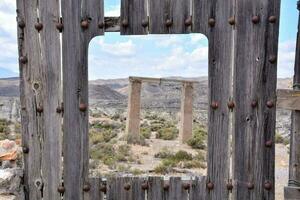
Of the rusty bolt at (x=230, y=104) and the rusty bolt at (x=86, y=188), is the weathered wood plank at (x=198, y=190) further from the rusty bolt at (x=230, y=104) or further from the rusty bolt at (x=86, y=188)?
the rusty bolt at (x=86, y=188)

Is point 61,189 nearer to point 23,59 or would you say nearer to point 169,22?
point 23,59

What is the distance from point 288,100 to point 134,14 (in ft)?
3.91

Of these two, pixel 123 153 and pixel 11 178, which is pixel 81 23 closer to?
pixel 11 178

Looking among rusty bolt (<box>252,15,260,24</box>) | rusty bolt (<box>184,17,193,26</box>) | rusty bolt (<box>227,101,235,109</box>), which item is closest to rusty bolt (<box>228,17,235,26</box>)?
rusty bolt (<box>252,15,260,24</box>)

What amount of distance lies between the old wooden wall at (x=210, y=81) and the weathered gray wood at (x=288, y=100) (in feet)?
1.21

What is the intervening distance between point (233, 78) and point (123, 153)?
10.9 meters

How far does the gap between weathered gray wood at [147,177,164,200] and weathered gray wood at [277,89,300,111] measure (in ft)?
3.19

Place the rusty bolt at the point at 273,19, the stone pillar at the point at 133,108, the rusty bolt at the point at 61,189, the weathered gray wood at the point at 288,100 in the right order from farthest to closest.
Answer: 1. the stone pillar at the point at 133,108
2. the weathered gray wood at the point at 288,100
3. the rusty bolt at the point at 61,189
4. the rusty bolt at the point at 273,19

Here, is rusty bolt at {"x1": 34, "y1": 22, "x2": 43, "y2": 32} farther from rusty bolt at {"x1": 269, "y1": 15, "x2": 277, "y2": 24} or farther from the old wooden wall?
rusty bolt at {"x1": 269, "y1": 15, "x2": 277, "y2": 24}

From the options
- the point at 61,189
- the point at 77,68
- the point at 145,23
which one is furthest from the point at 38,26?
the point at 61,189

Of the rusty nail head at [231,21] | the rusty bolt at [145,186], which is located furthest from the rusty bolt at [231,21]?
the rusty bolt at [145,186]

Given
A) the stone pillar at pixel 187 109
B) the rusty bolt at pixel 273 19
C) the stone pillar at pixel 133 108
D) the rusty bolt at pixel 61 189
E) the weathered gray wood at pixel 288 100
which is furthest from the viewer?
the stone pillar at pixel 187 109

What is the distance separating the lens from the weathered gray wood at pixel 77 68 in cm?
278

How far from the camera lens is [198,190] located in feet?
9.32
